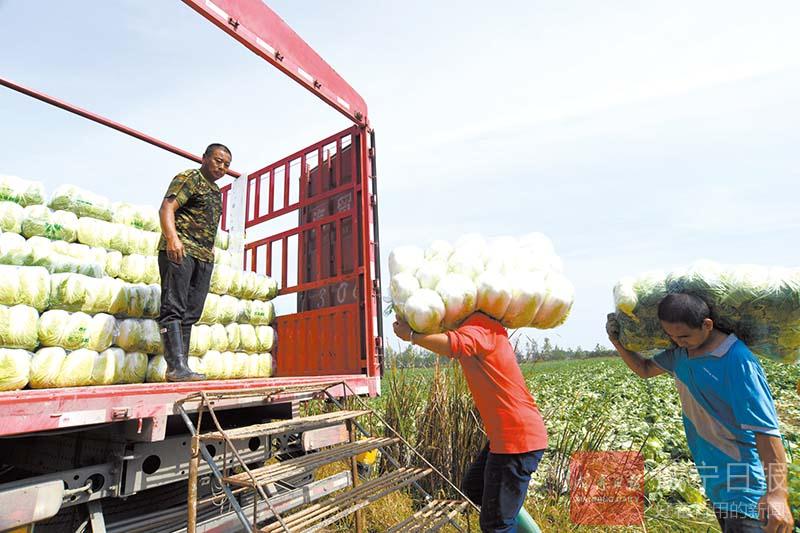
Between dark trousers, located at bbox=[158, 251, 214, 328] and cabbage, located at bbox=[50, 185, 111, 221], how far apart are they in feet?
3.11

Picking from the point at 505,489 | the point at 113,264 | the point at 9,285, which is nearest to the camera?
the point at 505,489

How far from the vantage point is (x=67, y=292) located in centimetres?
320

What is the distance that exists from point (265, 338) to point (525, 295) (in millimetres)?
2846

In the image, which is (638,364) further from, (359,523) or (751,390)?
(359,523)

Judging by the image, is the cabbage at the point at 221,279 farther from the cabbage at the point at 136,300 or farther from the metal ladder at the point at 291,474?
the metal ladder at the point at 291,474

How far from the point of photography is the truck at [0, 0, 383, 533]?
2.10m

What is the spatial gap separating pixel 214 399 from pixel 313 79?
8.96 ft

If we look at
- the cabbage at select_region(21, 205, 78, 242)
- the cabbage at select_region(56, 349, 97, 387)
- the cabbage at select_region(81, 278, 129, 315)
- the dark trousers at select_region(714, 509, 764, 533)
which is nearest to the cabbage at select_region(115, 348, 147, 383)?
the cabbage at select_region(56, 349, 97, 387)

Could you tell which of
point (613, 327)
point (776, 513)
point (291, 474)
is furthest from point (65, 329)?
point (776, 513)

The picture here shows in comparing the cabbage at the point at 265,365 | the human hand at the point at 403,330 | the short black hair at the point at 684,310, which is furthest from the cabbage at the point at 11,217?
the short black hair at the point at 684,310

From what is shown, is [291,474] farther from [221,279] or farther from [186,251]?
[221,279]

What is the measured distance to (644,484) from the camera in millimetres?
4324

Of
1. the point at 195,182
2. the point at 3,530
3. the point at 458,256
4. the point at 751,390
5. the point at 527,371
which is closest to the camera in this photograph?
the point at 3,530

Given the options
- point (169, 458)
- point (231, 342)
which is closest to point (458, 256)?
point (169, 458)
